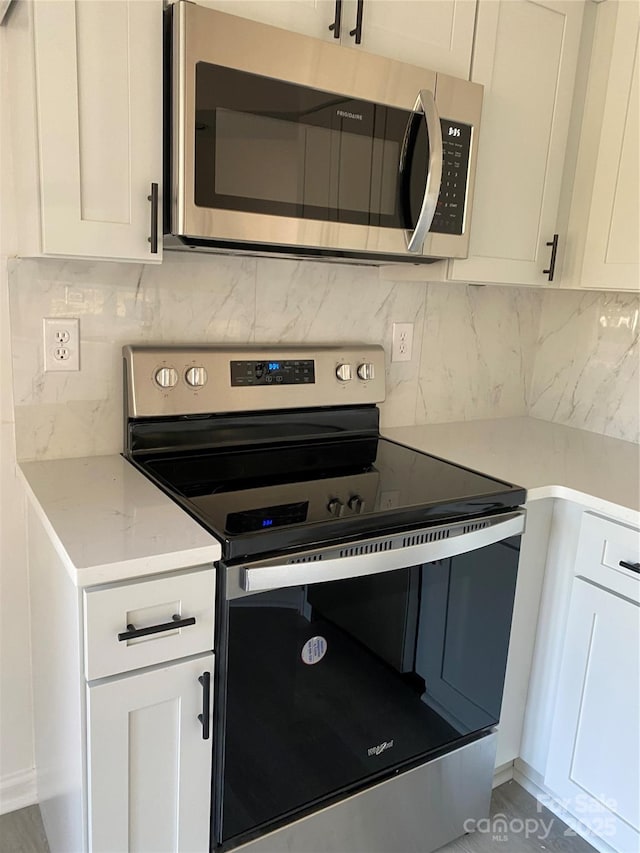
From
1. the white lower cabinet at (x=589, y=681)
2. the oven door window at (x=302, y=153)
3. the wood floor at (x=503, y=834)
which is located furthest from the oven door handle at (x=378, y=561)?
the wood floor at (x=503, y=834)

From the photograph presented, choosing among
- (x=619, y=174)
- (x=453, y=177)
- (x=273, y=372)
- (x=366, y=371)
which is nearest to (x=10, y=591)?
(x=273, y=372)

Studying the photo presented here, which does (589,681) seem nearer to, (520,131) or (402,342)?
(402,342)

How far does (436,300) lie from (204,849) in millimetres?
1497

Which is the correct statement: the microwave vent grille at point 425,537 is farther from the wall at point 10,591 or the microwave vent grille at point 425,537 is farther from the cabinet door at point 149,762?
the wall at point 10,591

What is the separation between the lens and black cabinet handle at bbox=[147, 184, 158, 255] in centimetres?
123

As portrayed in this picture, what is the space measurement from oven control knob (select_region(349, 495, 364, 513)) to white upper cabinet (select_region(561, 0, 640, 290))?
A: 93 cm

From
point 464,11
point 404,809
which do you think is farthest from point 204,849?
point 464,11

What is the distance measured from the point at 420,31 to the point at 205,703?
4.72ft

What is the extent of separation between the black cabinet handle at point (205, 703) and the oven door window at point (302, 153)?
0.84m

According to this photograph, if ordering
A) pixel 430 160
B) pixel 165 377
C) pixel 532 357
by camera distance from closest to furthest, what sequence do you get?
pixel 430 160, pixel 165 377, pixel 532 357

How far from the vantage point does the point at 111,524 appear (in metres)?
1.15

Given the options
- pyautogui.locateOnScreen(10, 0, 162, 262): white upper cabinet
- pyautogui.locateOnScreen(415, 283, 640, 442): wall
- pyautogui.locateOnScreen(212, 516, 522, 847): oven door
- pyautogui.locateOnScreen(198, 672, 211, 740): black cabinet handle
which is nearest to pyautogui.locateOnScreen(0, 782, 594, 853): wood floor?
pyautogui.locateOnScreen(212, 516, 522, 847): oven door

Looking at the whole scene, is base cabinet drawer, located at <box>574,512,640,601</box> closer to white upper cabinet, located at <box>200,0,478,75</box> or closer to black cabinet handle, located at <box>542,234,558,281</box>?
black cabinet handle, located at <box>542,234,558,281</box>

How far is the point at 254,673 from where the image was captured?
119 cm
